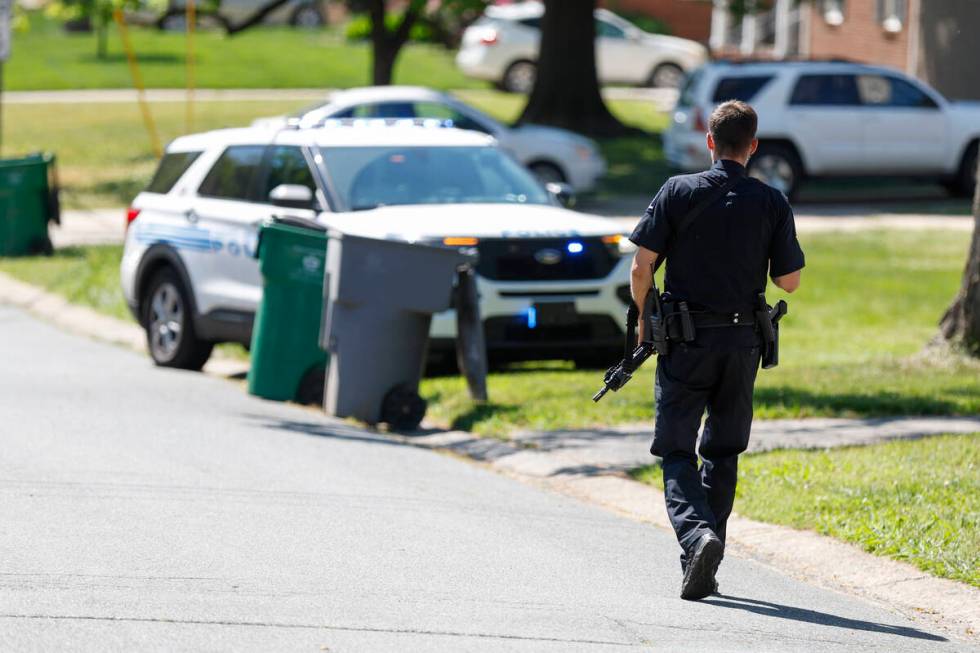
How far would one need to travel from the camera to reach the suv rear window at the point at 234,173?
1241 cm

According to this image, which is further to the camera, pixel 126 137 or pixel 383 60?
pixel 126 137

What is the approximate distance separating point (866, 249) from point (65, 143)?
1674cm

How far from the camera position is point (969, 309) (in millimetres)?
11453

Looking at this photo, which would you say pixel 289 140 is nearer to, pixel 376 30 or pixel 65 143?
pixel 376 30

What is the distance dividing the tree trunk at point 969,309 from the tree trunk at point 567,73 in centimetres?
1694

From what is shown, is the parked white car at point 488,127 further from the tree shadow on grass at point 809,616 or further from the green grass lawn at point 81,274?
the tree shadow on grass at point 809,616

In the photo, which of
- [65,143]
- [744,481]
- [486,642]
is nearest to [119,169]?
[65,143]

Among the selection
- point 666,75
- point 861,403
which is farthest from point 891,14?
point 861,403

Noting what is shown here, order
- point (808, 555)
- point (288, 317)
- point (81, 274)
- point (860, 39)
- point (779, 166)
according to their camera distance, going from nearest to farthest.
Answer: point (808, 555) < point (288, 317) < point (81, 274) < point (779, 166) < point (860, 39)

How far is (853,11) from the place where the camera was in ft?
121

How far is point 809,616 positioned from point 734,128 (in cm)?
173

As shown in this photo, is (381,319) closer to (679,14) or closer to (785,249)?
(785,249)

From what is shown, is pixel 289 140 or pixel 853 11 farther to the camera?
pixel 853 11

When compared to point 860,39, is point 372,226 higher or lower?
lower
